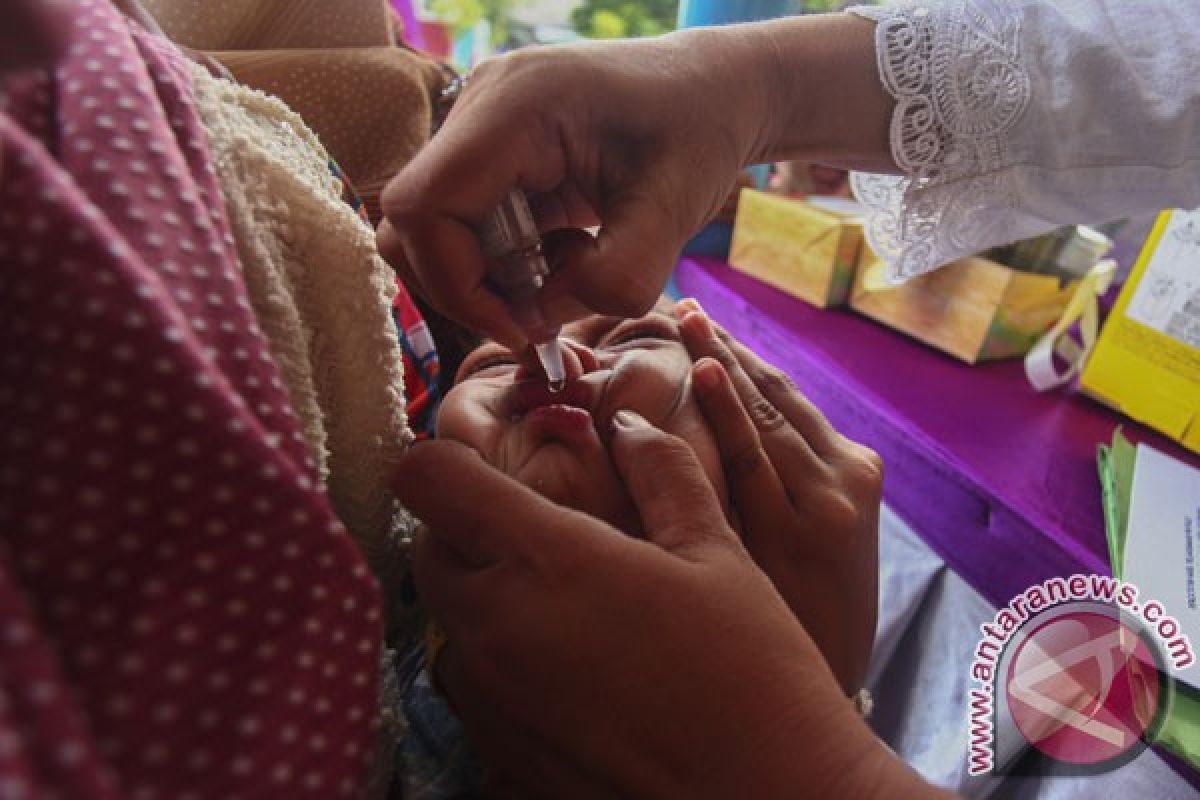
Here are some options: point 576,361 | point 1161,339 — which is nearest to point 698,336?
point 576,361

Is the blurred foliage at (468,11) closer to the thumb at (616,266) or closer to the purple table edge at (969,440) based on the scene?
the purple table edge at (969,440)

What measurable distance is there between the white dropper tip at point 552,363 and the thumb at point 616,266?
0.03m

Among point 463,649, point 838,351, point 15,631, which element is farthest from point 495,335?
point 838,351

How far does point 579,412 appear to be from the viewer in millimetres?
485

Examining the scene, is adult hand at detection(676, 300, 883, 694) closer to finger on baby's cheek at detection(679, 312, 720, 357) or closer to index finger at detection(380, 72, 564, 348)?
finger on baby's cheek at detection(679, 312, 720, 357)

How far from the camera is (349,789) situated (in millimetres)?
253

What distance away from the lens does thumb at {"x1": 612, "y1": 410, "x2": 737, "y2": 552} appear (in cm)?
38

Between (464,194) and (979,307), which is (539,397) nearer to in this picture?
(464,194)

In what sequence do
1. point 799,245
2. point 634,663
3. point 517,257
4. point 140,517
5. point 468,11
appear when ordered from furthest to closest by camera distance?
1. point 468,11
2. point 799,245
3. point 517,257
4. point 634,663
5. point 140,517

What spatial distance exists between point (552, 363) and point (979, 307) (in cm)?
72

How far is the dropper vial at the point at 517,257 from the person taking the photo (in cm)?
43

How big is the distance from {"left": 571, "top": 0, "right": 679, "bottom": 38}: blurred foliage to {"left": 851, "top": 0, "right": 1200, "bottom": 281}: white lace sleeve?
1159 mm

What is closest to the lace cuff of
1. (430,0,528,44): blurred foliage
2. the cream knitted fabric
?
the cream knitted fabric

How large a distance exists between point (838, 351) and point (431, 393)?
63cm
